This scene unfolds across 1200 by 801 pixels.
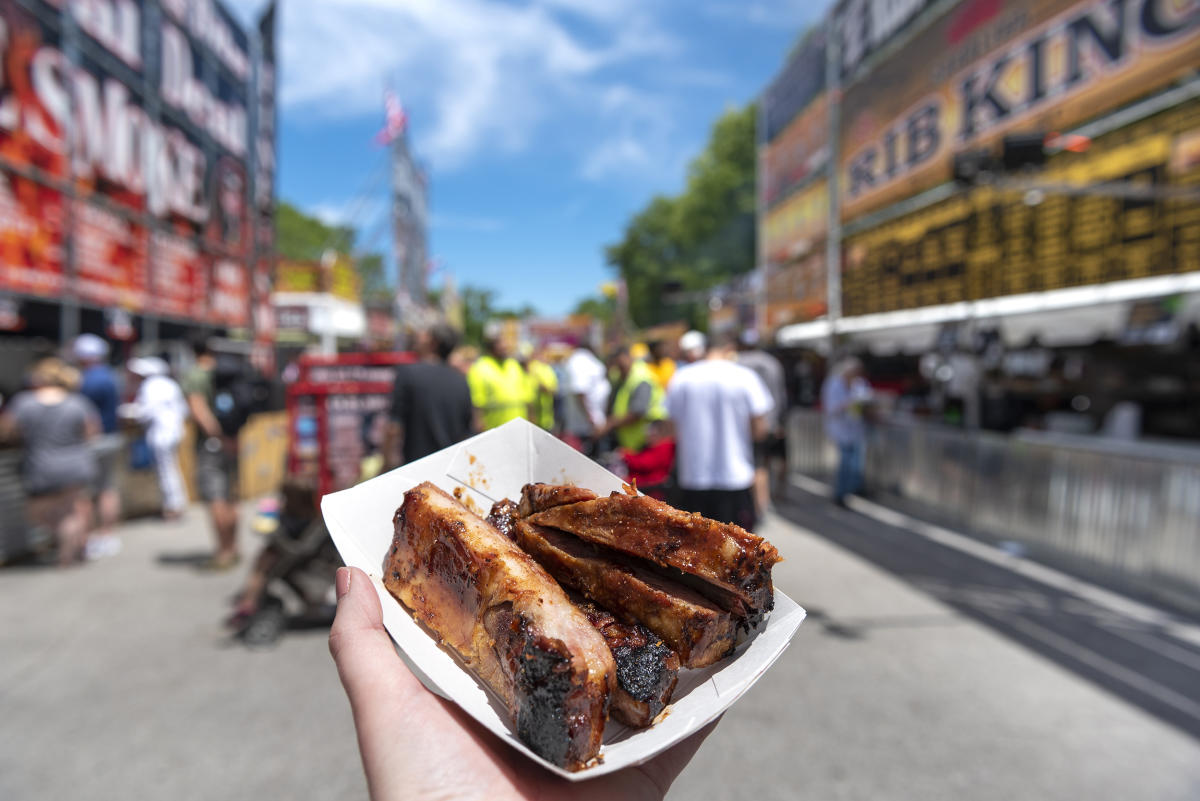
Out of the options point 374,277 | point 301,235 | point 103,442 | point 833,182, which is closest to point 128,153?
point 103,442

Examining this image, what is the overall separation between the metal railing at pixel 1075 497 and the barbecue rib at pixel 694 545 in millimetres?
5909

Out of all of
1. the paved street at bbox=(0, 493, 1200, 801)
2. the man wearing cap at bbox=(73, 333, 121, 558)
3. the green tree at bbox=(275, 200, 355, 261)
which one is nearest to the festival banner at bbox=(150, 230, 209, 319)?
the man wearing cap at bbox=(73, 333, 121, 558)

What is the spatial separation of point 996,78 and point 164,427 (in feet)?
45.6

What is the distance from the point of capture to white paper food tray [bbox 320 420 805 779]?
1198mm

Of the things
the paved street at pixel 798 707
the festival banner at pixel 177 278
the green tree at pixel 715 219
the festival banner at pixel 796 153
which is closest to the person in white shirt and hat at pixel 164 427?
the paved street at pixel 798 707

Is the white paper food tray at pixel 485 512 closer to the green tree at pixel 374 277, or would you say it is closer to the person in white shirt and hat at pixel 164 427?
the person in white shirt and hat at pixel 164 427

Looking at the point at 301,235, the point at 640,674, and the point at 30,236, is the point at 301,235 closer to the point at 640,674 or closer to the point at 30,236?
the point at 30,236

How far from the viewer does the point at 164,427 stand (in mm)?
8492

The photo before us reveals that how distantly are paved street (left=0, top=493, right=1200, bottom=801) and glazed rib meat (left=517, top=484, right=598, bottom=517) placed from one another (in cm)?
230

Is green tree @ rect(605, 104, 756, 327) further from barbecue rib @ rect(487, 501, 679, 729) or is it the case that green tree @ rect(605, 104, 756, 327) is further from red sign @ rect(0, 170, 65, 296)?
barbecue rib @ rect(487, 501, 679, 729)

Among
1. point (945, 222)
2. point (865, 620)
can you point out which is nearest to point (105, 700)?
point (865, 620)

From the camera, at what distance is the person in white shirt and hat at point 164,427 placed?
8430 mm

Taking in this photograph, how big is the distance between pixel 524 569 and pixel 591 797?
43cm

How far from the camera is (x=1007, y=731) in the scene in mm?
3682
